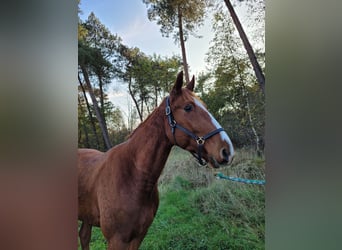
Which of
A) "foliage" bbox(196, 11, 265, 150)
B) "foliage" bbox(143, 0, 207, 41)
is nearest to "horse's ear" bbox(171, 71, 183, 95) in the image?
"foliage" bbox(196, 11, 265, 150)

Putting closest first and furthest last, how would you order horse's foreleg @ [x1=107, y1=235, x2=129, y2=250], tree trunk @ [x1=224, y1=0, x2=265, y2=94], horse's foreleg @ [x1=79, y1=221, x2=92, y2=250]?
tree trunk @ [x1=224, y1=0, x2=265, y2=94] → horse's foreleg @ [x1=107, y1=235, x2=129, y2=250] → horse's foreleg @ [x1=79, y1=221, x2=92, y2=250]

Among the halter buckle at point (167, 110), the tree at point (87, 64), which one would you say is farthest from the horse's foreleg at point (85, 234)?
the halter buckle at point (167, 110)

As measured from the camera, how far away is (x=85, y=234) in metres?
1.88

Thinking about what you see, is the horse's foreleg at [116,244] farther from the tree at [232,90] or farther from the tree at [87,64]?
the tree at [232,90]

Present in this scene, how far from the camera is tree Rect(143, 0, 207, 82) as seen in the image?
1.56 meters

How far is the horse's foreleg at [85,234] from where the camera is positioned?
73.5 inches

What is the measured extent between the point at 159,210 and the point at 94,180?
0.46m

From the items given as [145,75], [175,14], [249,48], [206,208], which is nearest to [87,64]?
[145,75]

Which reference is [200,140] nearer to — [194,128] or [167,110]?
[194,128]

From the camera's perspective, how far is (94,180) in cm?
183

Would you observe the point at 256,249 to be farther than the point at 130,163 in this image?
No

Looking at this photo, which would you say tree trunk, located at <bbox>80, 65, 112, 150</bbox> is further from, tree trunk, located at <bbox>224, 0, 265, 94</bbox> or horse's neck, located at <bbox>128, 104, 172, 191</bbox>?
tree trunk, located at <bbox>224, 0, 265, 94</bbox>
